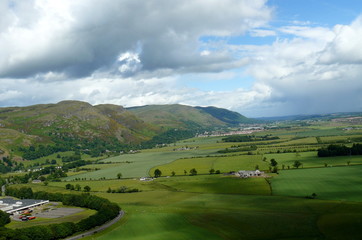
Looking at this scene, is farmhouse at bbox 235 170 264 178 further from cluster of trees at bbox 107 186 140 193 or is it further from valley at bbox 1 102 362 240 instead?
cluster of trees at bbox 107 186 140 193

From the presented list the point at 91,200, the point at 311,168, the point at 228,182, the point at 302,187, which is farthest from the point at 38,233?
the point at 311,168

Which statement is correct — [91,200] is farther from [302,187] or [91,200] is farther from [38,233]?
[302,187]

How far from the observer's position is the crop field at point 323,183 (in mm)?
101312

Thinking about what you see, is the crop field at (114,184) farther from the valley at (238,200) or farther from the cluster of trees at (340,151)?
the cluster of trees at (340,151)

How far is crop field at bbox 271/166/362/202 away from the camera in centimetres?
10131

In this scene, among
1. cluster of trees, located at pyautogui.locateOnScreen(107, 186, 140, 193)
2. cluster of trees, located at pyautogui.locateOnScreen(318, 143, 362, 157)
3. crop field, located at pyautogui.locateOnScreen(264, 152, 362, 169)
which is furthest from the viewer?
cluster of trees, located at pyautogui.locateOnScreen(318, 143, 362, 157)

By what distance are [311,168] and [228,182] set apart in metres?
44.2

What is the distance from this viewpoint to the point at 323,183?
11612 centimetres

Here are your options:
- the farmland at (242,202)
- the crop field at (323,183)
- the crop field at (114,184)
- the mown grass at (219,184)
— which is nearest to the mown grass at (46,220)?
the farmland at (242,202)

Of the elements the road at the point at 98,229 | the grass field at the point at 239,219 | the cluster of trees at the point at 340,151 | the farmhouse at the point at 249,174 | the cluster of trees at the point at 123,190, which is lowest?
the road at the point at 98,229

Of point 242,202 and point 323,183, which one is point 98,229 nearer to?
point 242,202

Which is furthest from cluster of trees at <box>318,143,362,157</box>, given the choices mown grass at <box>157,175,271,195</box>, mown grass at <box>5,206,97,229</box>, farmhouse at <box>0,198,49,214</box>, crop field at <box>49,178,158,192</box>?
farmhouse at <box>0,198,49,214</box>

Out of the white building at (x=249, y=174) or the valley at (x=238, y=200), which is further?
the white building at (x=249, y=174)

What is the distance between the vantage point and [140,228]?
273 feet
